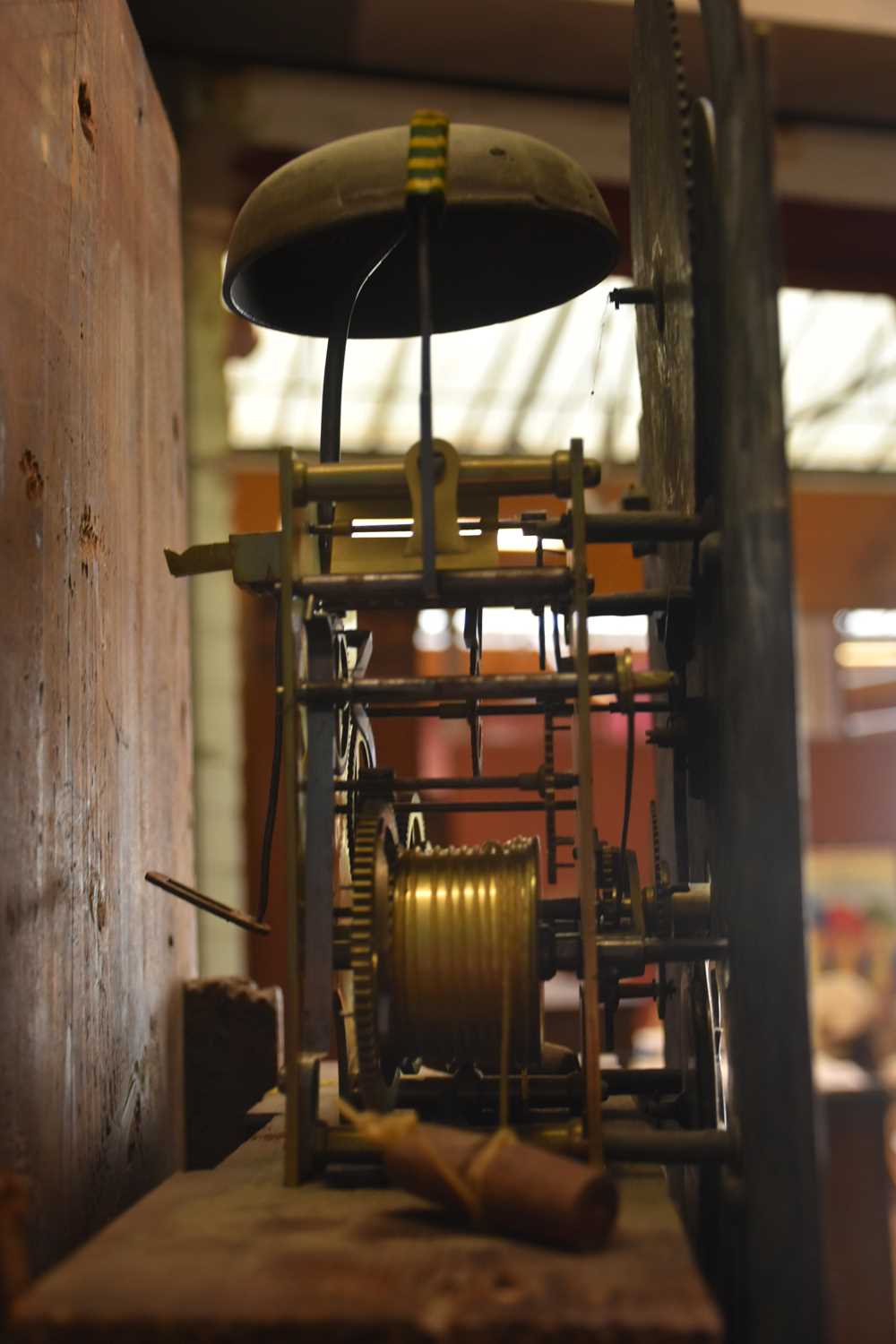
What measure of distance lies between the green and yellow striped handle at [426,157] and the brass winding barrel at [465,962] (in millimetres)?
814

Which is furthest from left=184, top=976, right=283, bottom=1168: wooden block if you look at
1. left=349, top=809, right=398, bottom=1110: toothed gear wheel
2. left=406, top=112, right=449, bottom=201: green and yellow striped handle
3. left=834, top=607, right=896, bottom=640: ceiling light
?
left=834, top=607, right=896, bottom=640: ceiling light

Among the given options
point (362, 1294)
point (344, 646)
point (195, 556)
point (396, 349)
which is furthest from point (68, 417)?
point (396, 349)

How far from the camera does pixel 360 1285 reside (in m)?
1.22

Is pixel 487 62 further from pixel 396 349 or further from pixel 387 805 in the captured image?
pixel 387 805

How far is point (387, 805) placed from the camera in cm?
178

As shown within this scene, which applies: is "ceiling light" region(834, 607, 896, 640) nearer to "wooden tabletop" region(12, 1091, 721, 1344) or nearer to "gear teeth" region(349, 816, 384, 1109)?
"gear teeth" region(349, 816, 384, 1109)

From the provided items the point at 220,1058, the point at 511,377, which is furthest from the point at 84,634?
the point at 511,377

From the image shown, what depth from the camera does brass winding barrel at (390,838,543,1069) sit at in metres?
1.66

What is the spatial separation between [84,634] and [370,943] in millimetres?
678

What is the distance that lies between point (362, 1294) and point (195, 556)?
1035mm

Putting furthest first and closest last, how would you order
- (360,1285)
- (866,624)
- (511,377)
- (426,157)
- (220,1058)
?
1. (866,624)
2. (511,377)
3. (220,1058)
4. (426,157)
5. (360,1285)

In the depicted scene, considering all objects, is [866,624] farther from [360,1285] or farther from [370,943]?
[360,1285]

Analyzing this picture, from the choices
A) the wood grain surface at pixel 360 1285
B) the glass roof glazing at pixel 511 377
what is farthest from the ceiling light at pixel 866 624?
the wood grain surface at pixel 360 1285

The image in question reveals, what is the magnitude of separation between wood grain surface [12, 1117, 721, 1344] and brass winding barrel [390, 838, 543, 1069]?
0.81ft
